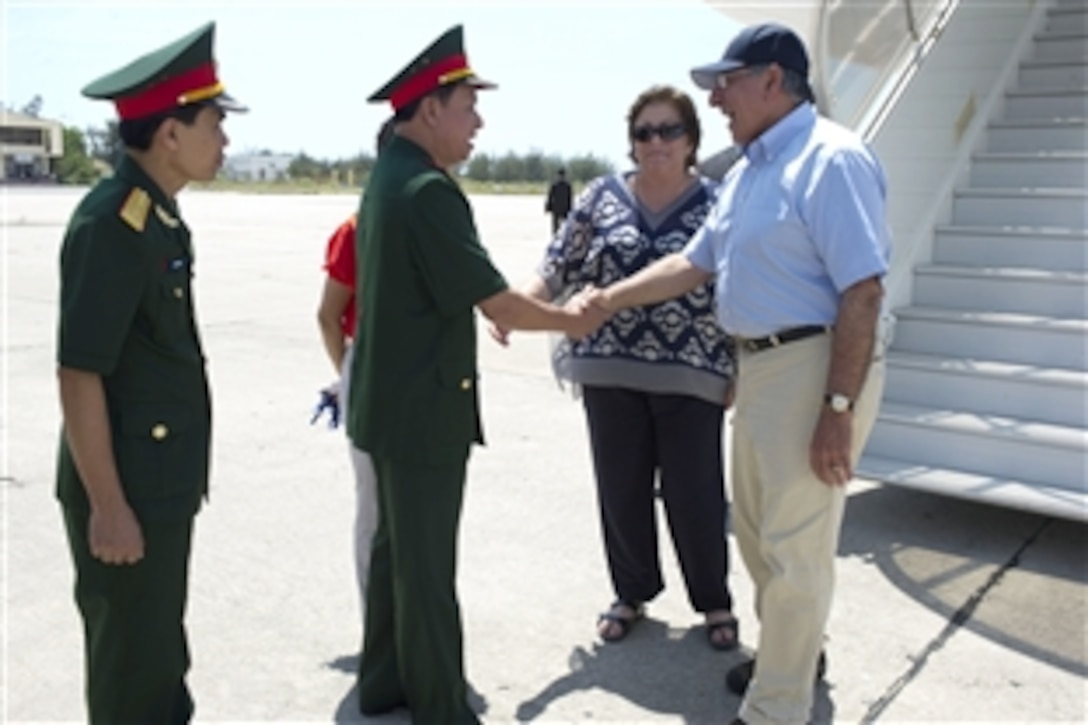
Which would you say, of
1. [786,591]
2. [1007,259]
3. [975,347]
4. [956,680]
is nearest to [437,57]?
[786,591]

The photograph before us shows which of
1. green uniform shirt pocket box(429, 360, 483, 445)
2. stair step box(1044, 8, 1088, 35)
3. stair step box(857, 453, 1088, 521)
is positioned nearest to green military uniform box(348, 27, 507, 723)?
green uniform shirt pocket box(429, 360, 483, 445)

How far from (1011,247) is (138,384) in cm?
442

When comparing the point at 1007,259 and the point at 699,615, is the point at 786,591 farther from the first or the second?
the point at 1007,259

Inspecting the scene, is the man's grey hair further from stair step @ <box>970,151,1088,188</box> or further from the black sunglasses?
stair step @ <box>970,151,1088,188</box>

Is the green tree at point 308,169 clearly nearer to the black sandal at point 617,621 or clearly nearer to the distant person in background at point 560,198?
the distant person in background at point 560,198

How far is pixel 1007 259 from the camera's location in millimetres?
5191

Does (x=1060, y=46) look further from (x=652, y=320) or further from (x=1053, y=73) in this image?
(x=652, y=320)

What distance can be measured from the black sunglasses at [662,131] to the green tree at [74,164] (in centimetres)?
8575

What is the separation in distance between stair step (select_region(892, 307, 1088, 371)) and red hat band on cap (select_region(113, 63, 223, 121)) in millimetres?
3827

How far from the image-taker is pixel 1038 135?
5.63 metres

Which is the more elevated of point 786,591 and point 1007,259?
point 1007,259

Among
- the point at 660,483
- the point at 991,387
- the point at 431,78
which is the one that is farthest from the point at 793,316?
the point at 991,387

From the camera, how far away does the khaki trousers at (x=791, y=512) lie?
282 cm

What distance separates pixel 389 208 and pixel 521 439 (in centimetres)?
374
